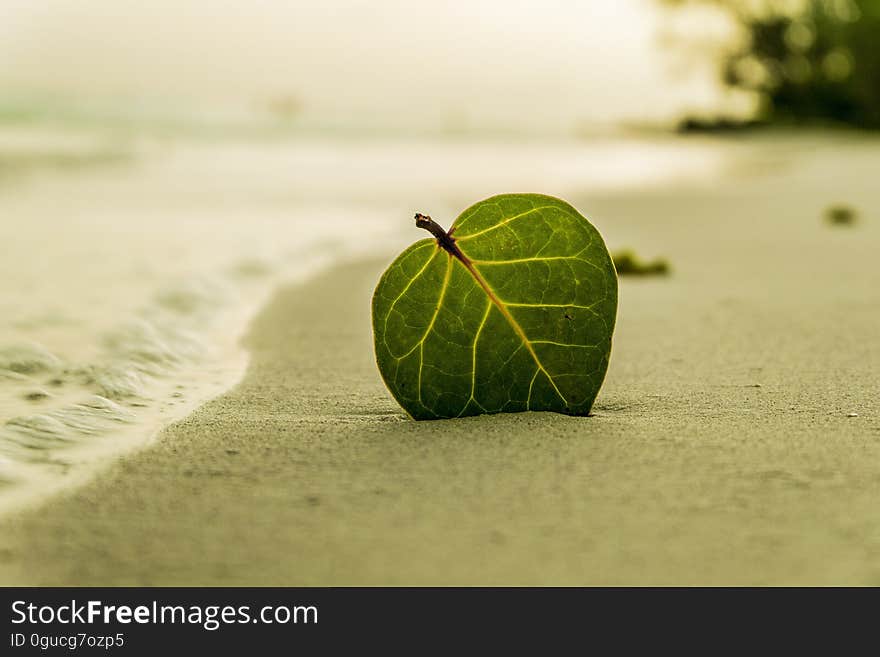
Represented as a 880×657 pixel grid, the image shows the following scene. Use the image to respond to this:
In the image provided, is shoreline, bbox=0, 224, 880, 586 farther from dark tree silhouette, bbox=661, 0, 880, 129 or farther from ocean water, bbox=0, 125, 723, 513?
dark tree silhouette, bbox=661, 0, 880, 129

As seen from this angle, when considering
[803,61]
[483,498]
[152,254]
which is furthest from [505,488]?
[803,61]

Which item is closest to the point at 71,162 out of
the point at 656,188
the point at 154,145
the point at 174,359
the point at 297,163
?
the point at 297,163

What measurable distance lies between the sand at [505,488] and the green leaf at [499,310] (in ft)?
0.23

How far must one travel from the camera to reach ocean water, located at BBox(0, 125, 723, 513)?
59.5 inches

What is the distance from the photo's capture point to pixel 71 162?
329 inches

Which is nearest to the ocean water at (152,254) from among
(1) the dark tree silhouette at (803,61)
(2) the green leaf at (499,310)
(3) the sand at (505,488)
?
(3) the sand at (505,488)

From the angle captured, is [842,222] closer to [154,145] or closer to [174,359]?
[174,359]

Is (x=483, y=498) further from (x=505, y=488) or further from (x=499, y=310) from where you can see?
(x=499, y=310)

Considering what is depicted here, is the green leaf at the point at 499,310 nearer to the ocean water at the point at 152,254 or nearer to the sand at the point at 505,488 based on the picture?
the sand at the point at 505,488

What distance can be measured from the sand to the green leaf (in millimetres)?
69

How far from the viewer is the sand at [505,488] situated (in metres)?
0.92

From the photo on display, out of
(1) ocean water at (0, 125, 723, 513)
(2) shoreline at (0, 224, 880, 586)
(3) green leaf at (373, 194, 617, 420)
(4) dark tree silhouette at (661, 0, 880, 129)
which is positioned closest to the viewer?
(2) shoreline at (0, 224, 880, 586)

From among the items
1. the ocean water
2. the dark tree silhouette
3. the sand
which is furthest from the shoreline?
the dark tree silhouette

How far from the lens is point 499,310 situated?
4.45ft
